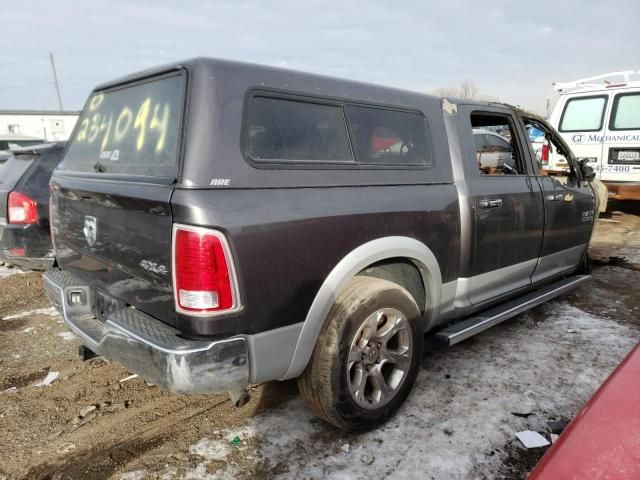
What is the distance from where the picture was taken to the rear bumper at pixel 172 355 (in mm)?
2016

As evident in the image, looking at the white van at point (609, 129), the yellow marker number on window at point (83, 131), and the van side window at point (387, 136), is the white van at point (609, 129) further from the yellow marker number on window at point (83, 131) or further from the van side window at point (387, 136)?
the yellow marker number on window at point (83, 131)

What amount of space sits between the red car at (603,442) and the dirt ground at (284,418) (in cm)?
100

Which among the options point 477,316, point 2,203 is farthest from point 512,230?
point 2,203

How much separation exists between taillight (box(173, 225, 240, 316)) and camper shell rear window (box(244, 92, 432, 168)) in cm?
46

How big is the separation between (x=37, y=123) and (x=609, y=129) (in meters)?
41.9

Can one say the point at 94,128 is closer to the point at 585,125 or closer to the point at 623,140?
the point at 623,140

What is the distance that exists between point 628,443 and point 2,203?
5376mm

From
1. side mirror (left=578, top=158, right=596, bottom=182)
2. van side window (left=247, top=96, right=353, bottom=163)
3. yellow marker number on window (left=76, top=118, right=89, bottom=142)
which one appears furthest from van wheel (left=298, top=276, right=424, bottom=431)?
side mirror (left=578, top=158, right=596, bottom=182)

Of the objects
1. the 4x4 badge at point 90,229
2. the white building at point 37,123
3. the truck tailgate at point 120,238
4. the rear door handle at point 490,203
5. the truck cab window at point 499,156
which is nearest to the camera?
the truck tailgate at point 120,238

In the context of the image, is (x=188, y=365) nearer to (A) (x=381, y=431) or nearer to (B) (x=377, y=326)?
(B) (x=377, y=326)

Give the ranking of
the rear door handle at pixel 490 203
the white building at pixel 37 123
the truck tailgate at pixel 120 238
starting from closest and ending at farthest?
the truck tailgate at pixel 120 238 < the rear door handle at pixel 490 203 < the white building at pixel 37 123

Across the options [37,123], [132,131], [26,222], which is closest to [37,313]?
[26,222]

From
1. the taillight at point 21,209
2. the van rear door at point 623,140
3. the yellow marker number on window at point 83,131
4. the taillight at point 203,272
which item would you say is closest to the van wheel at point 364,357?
the taillight at point 203,272

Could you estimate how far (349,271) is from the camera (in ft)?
8.00
